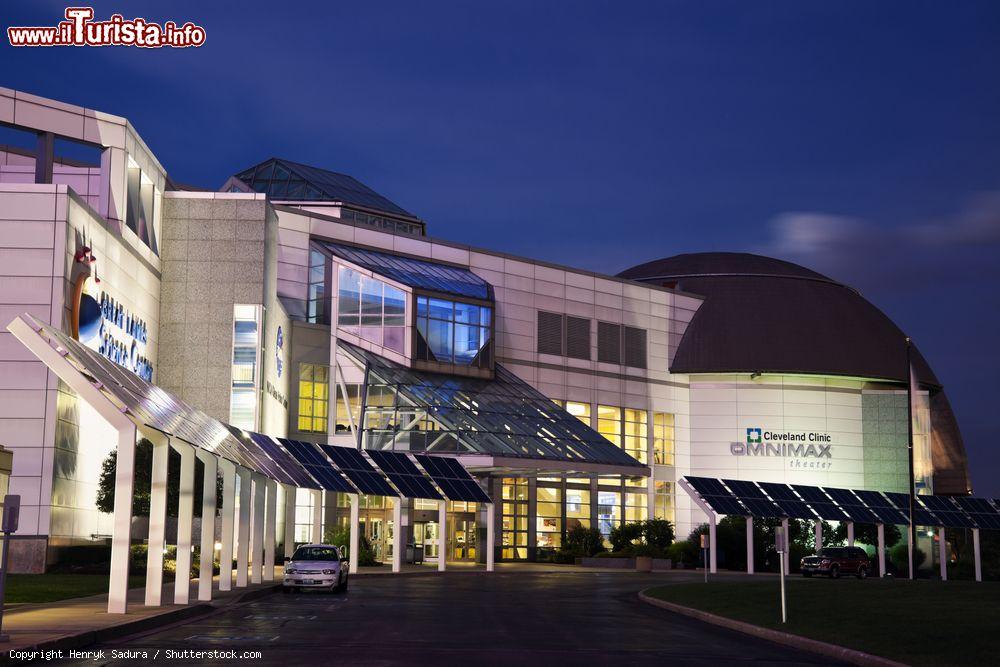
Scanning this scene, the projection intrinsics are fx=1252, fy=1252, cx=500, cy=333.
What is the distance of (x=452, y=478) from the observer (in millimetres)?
55250

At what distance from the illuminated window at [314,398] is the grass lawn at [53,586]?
85.7 ft

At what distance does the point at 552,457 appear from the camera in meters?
60.6

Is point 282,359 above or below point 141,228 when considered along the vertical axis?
below

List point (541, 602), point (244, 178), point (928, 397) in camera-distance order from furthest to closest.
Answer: point (928, 397), point (244, 178), point (541, 602)

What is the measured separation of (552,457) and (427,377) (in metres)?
9.14

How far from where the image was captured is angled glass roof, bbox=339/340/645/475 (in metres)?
59.2

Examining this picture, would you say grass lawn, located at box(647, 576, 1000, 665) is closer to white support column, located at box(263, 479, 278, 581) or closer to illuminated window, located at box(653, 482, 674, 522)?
white support column, located at box(263, 479, 278, 581)

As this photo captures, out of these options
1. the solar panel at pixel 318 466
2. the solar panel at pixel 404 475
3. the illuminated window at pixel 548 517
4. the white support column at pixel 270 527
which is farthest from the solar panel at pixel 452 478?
the illuminated window at pixel 548 517

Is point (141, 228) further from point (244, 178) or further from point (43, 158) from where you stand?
point (244, 178)

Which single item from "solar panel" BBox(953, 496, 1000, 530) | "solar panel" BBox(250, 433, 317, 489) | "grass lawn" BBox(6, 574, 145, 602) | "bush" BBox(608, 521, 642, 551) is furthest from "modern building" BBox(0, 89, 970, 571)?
"solar panel" BBox(953, 496, 1000, 530)

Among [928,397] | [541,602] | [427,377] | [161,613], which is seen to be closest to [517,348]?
[427,377]

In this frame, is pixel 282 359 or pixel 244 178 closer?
pixel 282 359

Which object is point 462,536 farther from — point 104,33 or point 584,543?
point 104,33

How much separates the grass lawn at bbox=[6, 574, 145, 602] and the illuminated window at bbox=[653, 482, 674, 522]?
164 feet
